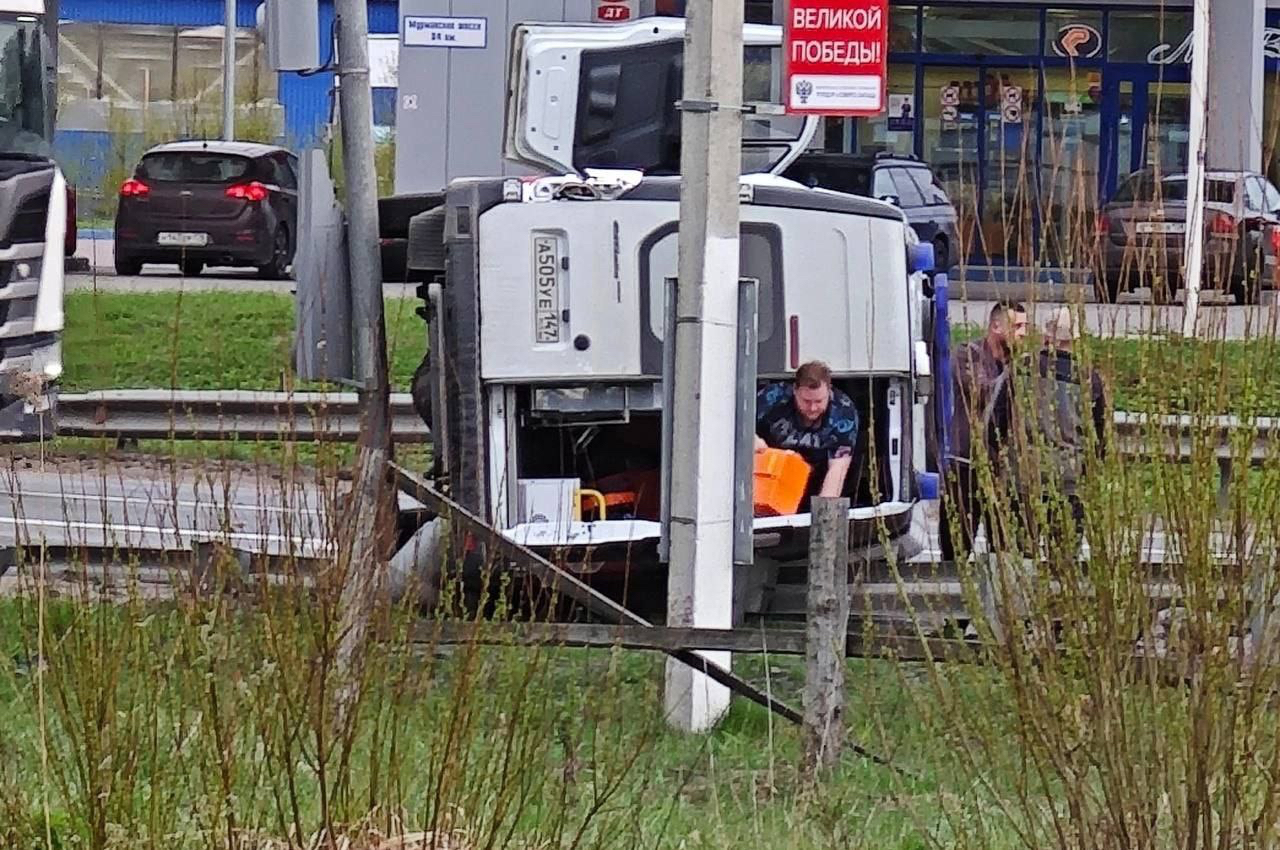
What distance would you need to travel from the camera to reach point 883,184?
77.5ft

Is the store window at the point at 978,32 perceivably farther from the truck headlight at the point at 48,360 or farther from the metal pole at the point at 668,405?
the metal pole at the point at 668,405

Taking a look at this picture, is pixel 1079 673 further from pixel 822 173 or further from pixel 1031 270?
pixel 822 173

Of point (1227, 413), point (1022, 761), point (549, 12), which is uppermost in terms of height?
point (549, 12)

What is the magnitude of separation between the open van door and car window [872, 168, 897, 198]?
36.6 ft

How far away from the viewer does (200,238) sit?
25531 millimetres

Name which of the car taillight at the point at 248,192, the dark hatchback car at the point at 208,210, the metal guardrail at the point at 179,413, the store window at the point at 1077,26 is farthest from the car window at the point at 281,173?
the metal guardrail at the point at 179,413

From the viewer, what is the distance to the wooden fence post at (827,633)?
6.79m

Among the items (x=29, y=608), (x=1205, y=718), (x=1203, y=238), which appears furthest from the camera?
(x=1203, y=238)

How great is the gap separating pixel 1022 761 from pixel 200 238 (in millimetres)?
22114

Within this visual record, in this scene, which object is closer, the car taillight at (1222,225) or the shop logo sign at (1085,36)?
the car taillight at (1222,225)

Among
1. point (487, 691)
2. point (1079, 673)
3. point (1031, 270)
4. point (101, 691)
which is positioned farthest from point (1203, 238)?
point (101, 691)

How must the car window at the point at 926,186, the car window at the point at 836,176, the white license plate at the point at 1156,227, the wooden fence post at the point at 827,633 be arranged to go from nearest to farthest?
1. the white license plate at the point at 1156,227
2. the wooden fence post at the point at 827,633
3. the car window at the point at 836,176
4. the car window at the point at 926,186

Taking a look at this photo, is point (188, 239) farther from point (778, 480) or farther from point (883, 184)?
point (778, 480)

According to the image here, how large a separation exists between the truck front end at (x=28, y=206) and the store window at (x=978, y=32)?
20157 millimetres
